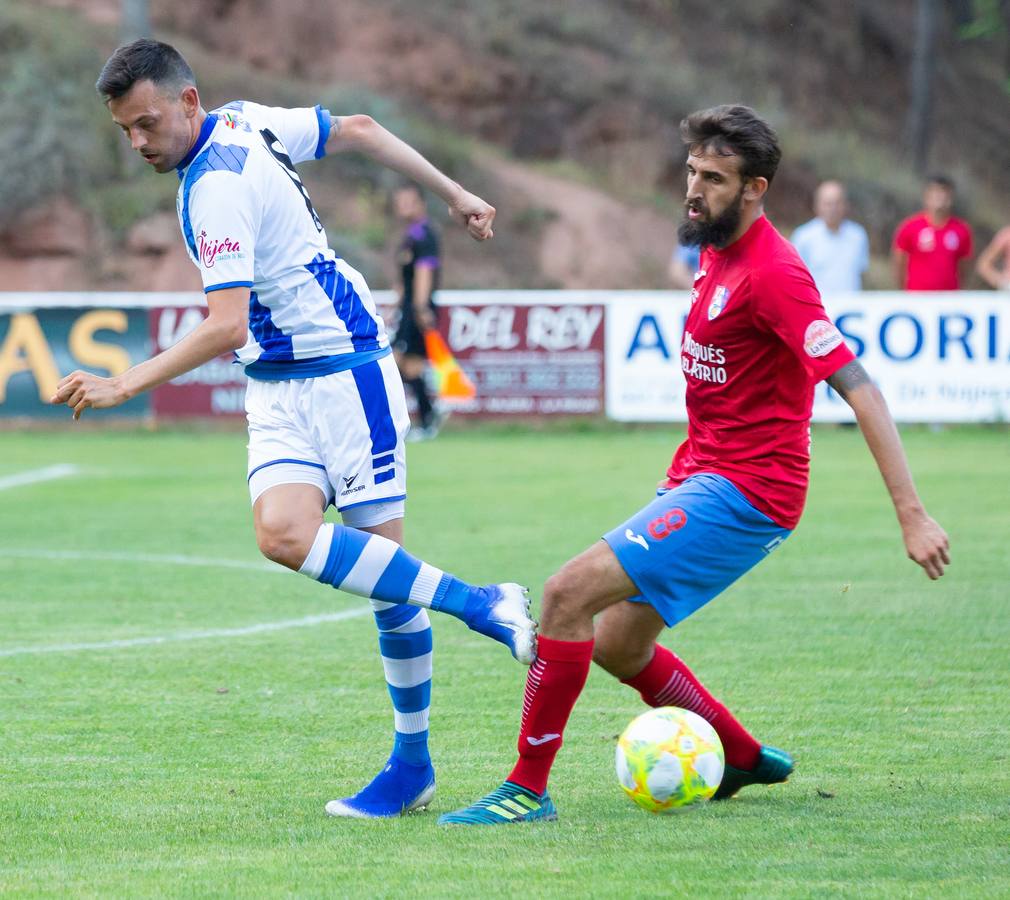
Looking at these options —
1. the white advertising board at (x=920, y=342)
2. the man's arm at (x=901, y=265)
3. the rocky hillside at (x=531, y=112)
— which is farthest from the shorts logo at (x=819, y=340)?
the rocky hillside at (x=531, y=112)


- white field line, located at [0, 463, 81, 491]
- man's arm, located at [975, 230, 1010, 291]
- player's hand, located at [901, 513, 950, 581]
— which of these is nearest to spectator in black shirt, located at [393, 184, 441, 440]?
white field line, located at [0, 463, 81, 491]

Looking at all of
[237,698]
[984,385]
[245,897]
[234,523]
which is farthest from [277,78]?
[245,897]

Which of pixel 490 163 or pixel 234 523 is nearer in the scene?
pixel 234 523

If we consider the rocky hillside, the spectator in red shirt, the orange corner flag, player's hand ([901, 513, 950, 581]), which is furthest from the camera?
the rocky hillside

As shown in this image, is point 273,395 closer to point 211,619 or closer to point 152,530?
point 211,619

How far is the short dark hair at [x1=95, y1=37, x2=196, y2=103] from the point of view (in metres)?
4.66

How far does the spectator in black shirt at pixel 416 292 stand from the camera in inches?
624

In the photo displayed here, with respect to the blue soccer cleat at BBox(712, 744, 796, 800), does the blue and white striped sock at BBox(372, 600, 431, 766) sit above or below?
above

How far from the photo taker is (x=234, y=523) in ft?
37.6

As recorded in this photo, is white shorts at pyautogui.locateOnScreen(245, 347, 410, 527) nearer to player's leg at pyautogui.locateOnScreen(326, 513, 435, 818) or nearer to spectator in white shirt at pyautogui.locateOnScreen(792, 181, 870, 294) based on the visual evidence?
player's leg at pyautogui.locateOnScreen(326, 513, 435, 818)

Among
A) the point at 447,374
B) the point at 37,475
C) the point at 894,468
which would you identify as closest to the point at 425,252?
the point at 447,374

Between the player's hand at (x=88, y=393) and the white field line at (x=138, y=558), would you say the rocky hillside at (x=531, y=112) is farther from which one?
the player's hand at (x=88, y=393)

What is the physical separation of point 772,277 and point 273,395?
1.50 metres

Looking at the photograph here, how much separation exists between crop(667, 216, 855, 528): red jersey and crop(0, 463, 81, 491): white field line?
9.68 metres
